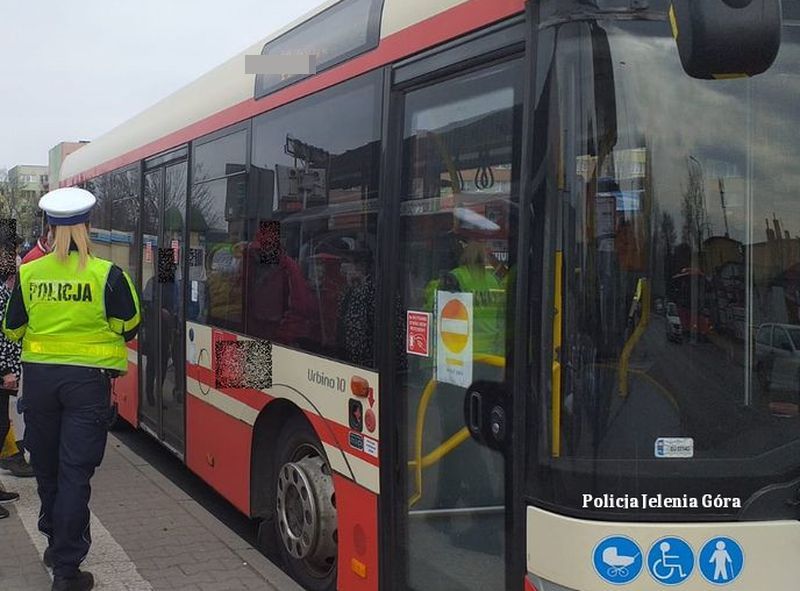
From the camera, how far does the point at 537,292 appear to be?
112 inches

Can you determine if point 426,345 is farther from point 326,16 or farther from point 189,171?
point 189,171

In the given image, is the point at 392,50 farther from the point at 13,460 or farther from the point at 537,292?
the point at 13,460

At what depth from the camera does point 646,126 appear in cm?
274

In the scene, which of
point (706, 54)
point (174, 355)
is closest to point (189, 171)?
point (174, 355)

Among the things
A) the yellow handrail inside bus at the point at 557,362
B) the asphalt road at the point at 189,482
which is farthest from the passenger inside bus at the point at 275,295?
the yellow handrail inside bus at the point at 557,362

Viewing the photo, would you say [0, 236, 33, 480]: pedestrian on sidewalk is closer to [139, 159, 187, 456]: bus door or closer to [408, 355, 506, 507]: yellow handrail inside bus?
[139, 159, 187, 456]: bus door

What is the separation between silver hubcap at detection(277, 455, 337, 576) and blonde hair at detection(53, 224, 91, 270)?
149 cm

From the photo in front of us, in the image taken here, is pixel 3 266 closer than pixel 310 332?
No

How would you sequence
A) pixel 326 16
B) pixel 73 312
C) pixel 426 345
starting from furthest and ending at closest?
pixel 326 16, pixel 73 312, pixel 426 345

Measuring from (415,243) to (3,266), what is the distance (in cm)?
403

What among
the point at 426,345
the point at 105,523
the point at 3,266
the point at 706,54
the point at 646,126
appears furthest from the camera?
the point at 3,266

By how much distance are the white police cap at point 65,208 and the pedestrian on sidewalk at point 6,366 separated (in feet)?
4.57

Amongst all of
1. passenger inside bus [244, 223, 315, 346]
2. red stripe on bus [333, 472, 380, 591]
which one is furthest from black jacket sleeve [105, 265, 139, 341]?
red stripe on bus [333, 472, 380, 591]

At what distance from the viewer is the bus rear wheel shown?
14.7ft
